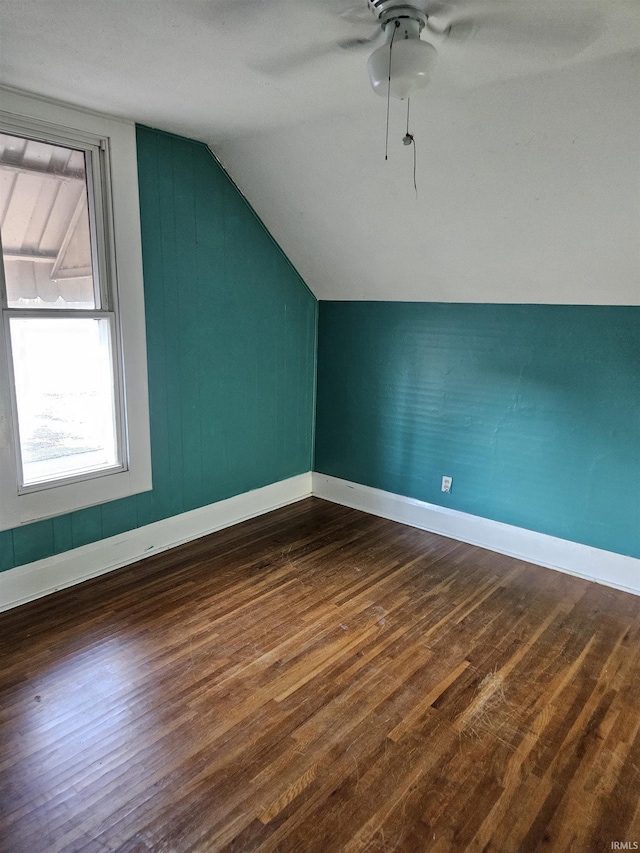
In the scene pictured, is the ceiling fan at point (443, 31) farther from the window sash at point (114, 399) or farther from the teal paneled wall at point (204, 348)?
the window sash at point (114, 399)

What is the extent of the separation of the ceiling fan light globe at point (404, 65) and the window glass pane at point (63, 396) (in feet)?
5.84

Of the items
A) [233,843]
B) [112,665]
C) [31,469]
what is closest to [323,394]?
[31,469]

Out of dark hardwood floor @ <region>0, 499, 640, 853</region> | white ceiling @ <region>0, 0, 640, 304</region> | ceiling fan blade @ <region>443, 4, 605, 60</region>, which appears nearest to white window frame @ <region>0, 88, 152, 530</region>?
white ceiling @ <region>0, 0, 640, 304</region>

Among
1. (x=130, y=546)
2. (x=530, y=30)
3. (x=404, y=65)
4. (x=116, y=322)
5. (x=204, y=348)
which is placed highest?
(x=530, y=30)

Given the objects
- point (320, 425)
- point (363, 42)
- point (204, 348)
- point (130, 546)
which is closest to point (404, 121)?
point (363, 42)

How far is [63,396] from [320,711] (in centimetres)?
193

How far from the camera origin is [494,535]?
3.35 m

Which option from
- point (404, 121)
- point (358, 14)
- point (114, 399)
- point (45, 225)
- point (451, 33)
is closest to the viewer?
point (358, 14)

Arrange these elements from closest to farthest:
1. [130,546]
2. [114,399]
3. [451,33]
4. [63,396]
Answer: [451,33]
[63,396]
[114,399]
[130,546]

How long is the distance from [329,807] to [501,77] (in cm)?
257

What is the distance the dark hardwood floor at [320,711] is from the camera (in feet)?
5.14

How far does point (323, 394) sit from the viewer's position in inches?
163

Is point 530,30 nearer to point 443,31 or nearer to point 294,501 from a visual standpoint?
point 443,31

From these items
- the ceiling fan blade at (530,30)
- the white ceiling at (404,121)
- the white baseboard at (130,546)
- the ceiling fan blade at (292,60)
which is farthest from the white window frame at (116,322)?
the ceiling fan blade at (530,30)
